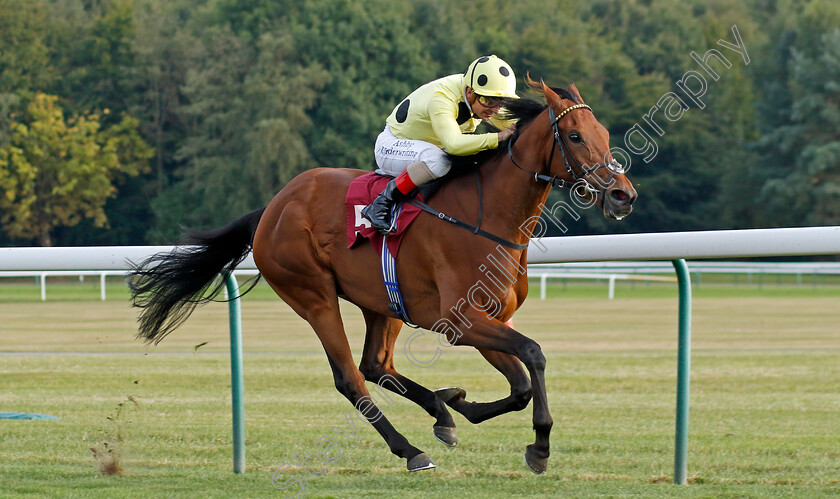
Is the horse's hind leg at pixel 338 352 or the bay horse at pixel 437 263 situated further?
the horse's hind leg at pixel 338 352

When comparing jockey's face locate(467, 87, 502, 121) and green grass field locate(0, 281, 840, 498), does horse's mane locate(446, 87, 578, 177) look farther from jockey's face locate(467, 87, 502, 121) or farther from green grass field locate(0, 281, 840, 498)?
green grass field locate(0, 281, 840, 498)

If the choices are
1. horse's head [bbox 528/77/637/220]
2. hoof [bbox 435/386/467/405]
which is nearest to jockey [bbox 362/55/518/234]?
horse's head [bbox 528/77/637/220]

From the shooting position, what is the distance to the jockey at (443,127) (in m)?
4.34

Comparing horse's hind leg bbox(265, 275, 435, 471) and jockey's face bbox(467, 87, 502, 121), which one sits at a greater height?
jockey's face bbox(467, 87, 502, 121)

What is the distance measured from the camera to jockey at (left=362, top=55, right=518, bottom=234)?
14.2 ft

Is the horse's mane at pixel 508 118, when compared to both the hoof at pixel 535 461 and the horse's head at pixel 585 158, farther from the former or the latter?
the hoof at pixel 535 461

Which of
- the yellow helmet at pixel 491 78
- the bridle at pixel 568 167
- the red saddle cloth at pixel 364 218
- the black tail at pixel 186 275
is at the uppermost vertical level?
the yellow helmet at pixel 491 78

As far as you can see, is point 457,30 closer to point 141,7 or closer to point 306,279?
point 141,7

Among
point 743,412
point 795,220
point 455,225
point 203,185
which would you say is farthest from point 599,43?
point 455,225

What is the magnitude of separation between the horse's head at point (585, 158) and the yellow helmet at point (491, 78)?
0.24 meters

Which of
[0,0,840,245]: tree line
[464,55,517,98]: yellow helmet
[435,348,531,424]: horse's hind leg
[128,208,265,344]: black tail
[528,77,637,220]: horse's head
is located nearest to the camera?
[528,77,637,220]: horse's head

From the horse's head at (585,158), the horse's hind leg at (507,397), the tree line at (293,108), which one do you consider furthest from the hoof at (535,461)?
the tree line at (293,108)

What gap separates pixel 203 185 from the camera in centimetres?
3734

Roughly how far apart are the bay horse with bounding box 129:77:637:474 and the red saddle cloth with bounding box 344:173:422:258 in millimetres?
47
